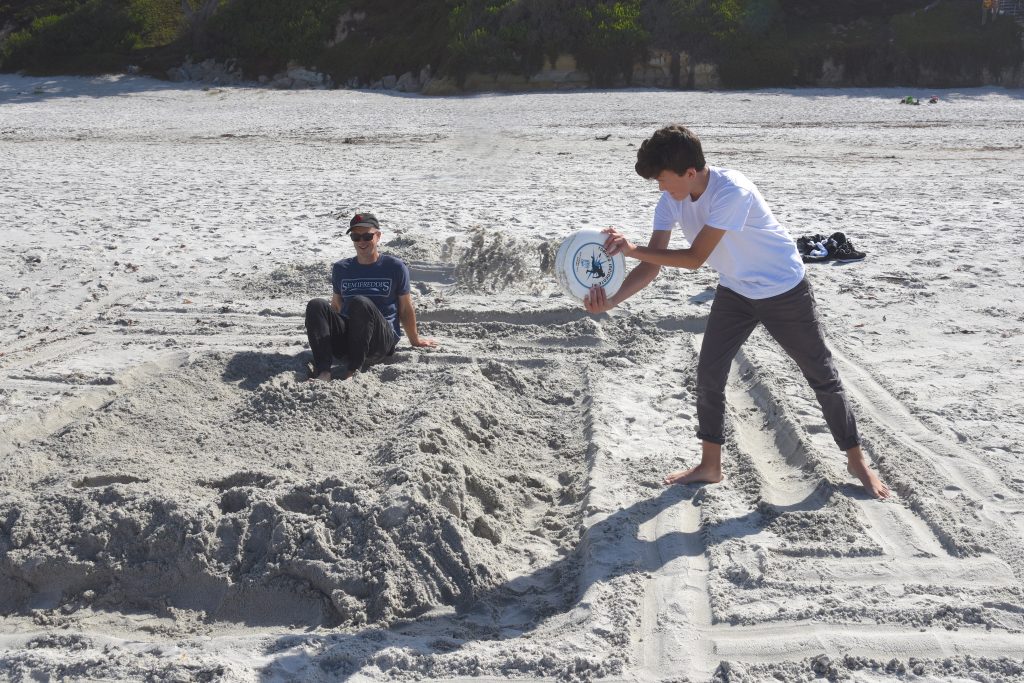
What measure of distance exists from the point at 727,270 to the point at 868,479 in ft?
3.99

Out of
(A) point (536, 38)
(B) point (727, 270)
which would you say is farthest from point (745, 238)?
(A) point (536, 38)

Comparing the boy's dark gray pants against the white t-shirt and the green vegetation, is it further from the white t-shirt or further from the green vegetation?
the green vegetation

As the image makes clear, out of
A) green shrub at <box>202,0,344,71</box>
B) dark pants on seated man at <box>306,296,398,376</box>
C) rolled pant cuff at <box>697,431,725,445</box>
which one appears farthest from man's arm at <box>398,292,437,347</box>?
green shrub at <box>202,0,344,71</box>

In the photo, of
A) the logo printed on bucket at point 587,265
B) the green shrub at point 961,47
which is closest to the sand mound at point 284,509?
the logo printed on bucket at point 587,265

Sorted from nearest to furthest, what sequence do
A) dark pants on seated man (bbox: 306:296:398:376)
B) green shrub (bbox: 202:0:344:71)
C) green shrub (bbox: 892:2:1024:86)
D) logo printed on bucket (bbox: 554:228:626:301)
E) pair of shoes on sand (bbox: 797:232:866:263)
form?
logo printed on bucket (bbox: 554:228:626:301), dark pants on seated man (bbox: 306:296:398:376), pair of shoes on sand (bbox: 797:232:866:263), green shrub (bbox: 892:2:1024:86), green shrub (bbox: 202:0:344:71)

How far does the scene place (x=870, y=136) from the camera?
1552 centimetres

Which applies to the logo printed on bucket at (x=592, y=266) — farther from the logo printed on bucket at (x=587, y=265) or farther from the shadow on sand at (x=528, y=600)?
the shadow on sand at (x=528, y=600)

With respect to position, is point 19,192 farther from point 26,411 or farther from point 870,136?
point 870,136

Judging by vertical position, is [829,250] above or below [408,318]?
above

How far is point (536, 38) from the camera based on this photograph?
77.6 ft

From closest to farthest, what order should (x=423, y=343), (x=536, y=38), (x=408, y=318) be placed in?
(x=408, y=318) → (x=423, y=343) → (x=536, y=38)

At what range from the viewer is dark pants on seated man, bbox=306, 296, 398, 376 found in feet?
19.3

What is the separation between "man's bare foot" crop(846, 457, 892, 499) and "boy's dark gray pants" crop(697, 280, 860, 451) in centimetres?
10

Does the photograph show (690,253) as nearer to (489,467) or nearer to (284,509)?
(489,467)
